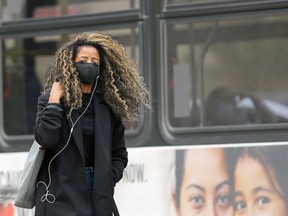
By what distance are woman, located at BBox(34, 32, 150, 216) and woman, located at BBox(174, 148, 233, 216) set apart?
31.8 inches

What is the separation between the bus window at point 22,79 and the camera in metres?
5.14

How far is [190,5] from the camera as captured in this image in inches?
184

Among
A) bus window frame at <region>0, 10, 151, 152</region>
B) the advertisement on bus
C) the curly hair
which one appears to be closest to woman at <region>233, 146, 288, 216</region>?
the advertisement on bus

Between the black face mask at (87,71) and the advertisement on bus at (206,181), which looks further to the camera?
the advertisement on bus at (206,181)

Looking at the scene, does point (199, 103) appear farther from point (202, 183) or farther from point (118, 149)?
point (118, 149)

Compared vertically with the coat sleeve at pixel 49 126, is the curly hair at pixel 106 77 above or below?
above

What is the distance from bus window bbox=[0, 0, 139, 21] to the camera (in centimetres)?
488

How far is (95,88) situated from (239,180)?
1.14 metres

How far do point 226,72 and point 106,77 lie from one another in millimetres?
1041

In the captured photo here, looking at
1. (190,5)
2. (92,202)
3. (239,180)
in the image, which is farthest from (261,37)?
(92,202)

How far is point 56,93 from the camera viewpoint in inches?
142

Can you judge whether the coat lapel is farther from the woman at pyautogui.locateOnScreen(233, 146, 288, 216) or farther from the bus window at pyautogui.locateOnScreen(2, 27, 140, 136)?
the bus window at pyautogui.locateOnScreen(2, 27, 140, 136)

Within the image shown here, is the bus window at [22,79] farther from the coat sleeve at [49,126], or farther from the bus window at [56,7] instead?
the coat sleeve at [49,126]

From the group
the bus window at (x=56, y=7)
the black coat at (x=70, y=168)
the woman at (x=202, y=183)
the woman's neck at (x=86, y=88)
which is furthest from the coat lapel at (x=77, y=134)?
the bus window at (x=56, y=7)
